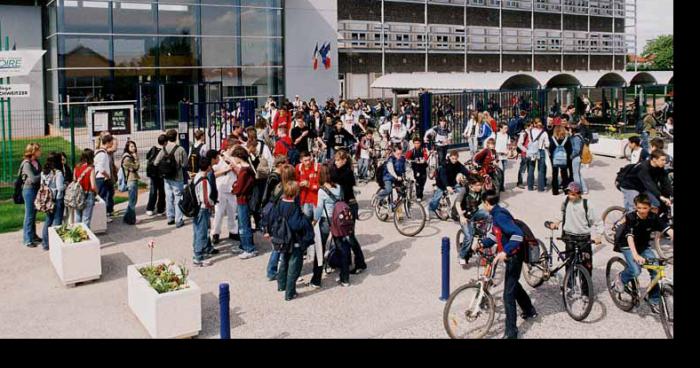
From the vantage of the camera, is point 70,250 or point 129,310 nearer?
point 129,310

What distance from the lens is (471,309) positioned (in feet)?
25.5

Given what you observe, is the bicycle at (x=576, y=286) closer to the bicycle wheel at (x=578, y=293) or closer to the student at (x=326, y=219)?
the bicycle wheel at (x=578, y=293)

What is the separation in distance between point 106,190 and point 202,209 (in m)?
3.96

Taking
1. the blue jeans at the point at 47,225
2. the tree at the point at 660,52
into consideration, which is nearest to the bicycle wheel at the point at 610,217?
the blue jeans at the point at 47,225

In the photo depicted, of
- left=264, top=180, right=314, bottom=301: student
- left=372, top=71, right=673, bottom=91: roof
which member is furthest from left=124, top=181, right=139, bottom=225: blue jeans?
left=372, top=71, right=673, bottom=91: roof

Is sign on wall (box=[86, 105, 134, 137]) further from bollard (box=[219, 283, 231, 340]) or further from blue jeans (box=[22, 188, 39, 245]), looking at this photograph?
bollard (box=[219, 283, 231, 340])

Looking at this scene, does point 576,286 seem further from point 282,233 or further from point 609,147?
point 609,147

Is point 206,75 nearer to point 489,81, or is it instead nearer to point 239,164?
point 489,81

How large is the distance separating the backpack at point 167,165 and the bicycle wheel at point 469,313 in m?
7.15

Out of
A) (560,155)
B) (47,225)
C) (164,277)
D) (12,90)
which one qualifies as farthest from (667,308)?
(12,90)

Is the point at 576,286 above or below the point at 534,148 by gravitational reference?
below
